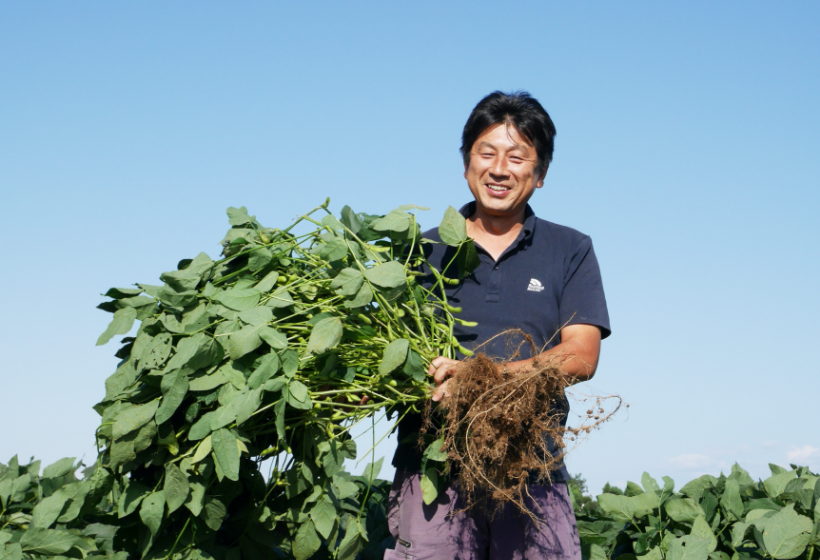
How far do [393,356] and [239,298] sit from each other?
47cm

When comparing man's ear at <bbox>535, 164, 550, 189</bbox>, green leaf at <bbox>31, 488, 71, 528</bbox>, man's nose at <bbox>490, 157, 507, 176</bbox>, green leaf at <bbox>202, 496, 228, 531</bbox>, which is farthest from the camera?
green leaf at <bbox>31, 488, 71, 528</bbox>

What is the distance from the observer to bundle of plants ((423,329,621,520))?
1.94m

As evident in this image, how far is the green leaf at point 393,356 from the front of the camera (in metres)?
1.92

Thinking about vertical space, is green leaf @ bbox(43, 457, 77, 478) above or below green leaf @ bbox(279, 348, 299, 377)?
below

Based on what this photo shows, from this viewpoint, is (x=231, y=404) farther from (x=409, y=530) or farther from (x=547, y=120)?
(x=547, y=120)

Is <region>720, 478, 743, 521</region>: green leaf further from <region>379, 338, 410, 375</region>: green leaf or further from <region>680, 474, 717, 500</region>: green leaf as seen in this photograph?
<region>379, 338, 410, 375</region>: green leaf

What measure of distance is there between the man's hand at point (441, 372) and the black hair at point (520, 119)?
0.87m

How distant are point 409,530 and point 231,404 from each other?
2.46 feet

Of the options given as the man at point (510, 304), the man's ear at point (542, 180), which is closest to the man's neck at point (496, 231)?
the man at point (510, 304)

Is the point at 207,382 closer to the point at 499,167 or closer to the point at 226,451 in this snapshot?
the point at 226,451

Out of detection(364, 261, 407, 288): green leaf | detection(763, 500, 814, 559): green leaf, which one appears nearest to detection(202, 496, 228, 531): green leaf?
detection(364, 261, 407, 288): green leaf

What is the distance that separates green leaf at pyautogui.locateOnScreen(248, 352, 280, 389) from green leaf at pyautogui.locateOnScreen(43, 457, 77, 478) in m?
1.95

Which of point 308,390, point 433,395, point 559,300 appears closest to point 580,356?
point 559,300

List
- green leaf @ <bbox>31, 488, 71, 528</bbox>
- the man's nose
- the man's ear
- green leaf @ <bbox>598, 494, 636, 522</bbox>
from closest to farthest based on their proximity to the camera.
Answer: the man's nose → the man's ear → green leaf @ <bbox>31, 488, 71, 528</bbox> → green leaf @ <bbox>598, 494, 636, 522</bbox>
